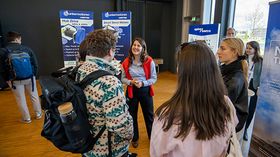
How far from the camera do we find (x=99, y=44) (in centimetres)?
114

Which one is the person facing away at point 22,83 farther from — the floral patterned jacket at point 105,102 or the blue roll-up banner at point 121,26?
the blue roll-up banner at point 121,26

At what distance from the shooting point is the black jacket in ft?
4.80

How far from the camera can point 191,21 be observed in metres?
6.30

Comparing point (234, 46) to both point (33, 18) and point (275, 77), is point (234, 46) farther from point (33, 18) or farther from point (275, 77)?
point (33, 18)

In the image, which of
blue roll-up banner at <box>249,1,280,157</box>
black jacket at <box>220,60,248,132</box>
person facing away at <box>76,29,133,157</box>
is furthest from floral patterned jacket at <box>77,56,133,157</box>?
blue roll-up banner at <box>249,1,280,157</box>

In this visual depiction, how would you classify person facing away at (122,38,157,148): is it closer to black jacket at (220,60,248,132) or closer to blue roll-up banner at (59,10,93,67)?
black jacket at (220,60,248,132)

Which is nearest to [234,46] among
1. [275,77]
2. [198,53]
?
[275,77]

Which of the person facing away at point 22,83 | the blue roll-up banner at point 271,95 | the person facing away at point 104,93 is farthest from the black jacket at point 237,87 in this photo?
the person facing away at point 22,83

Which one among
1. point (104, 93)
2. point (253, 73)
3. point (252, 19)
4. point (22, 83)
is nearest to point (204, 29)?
point (253, 73)

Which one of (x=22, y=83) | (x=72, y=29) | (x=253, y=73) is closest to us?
(x=253, y=73)

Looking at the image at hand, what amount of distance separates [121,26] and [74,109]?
4.58 m

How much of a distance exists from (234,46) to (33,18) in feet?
18.6

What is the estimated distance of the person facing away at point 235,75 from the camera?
4.85 feet

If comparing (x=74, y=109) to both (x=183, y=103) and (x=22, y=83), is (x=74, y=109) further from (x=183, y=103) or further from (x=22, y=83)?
(x=22, y=83)
